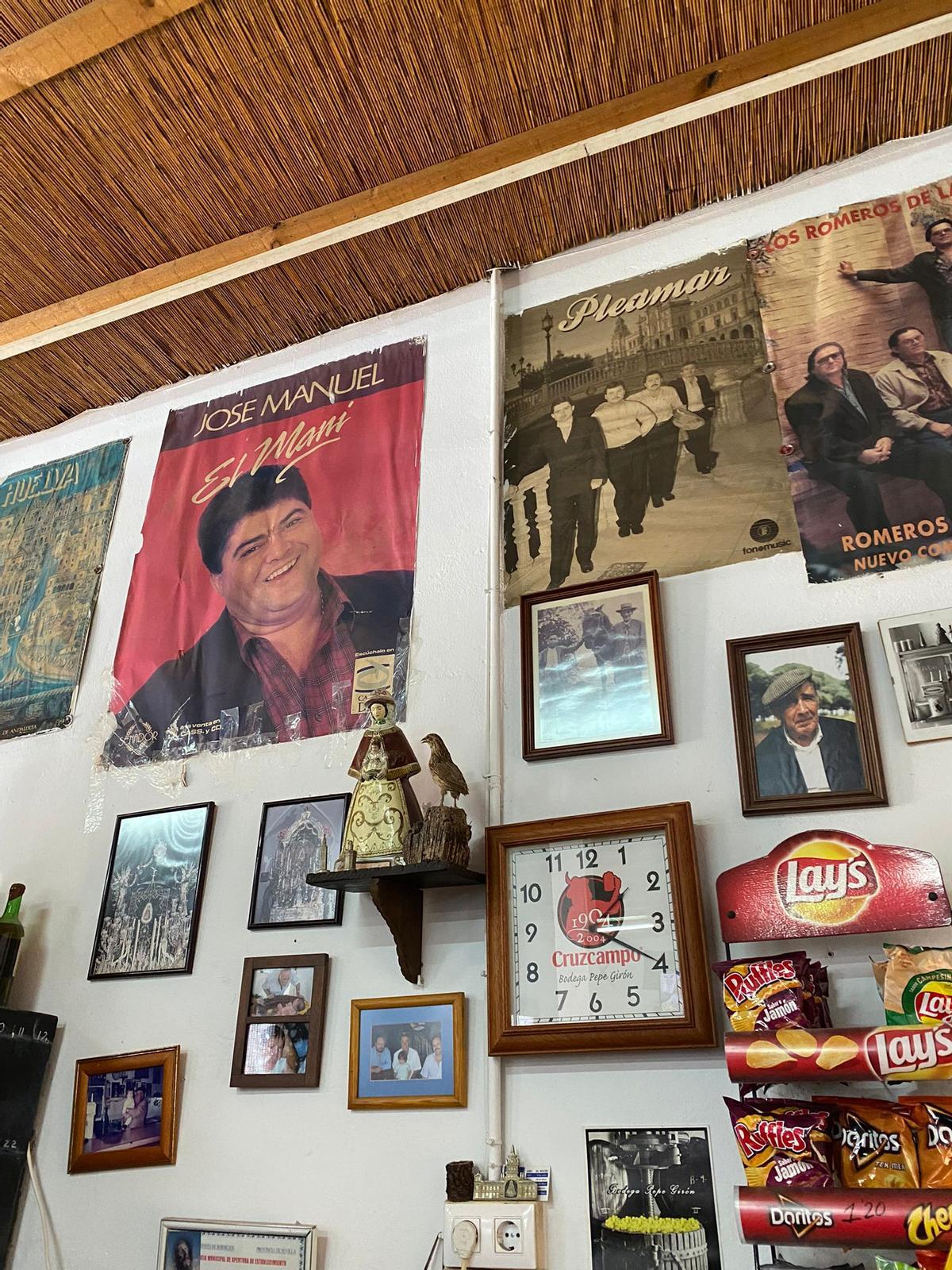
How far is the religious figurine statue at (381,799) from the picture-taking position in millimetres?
2162

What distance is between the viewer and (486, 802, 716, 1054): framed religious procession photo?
1.95 m

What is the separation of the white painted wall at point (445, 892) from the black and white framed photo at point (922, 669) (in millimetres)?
40

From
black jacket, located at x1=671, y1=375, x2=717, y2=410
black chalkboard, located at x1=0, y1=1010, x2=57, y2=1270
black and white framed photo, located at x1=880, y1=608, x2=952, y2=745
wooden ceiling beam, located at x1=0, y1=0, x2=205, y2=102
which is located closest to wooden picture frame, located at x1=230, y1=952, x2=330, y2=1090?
black chalkboard, located at x1=0, y1=1010, x2=57, y2=1270

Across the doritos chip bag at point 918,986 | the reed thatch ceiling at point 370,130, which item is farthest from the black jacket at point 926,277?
the doritos chip bag at point 918,986

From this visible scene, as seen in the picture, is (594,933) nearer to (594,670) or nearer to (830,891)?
(830,891)

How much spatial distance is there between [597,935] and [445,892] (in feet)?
1.30

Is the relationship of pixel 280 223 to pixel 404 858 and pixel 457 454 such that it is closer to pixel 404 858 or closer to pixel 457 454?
pixel 457 454

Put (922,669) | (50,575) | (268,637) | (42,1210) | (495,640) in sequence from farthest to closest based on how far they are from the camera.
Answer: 1. (50,575)
2. (268,637)
3. (495,640)
4. (42,1210)
5. (922,669)

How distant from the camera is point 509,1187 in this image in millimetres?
1942

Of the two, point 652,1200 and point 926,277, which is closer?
point 652,1200

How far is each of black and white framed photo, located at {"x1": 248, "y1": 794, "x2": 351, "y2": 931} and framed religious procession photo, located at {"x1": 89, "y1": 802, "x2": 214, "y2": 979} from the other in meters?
0.19

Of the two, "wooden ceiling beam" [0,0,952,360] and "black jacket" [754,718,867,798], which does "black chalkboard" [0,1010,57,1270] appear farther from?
"wooden ceiling beam" [0,0,952,360]

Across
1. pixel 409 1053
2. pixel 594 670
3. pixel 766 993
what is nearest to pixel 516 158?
pixel 594 670

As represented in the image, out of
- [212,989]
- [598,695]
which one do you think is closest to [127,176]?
[598,695]
